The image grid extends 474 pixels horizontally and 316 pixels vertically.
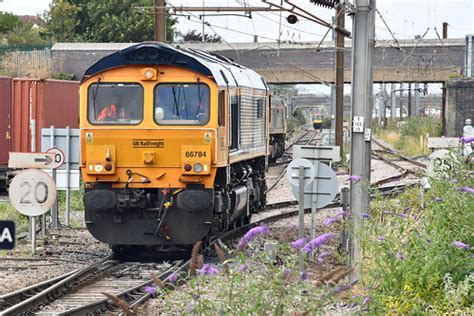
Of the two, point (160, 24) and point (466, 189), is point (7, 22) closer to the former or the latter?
point (160, 24)

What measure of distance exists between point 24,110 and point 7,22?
44051 mm

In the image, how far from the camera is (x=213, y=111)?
49.3ft

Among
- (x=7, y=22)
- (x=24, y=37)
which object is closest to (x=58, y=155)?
(x=24, y=37)

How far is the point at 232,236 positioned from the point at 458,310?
10039mm

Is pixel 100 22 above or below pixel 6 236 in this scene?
above

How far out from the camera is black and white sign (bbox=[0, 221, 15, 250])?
619 centimetres

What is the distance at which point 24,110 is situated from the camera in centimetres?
2672

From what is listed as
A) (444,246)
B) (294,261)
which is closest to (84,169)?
(444,246)

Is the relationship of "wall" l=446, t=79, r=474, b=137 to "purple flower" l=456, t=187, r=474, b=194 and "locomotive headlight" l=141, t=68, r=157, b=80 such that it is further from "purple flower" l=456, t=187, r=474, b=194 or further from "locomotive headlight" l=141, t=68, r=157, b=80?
"purple flower" l=456, t=187, r=474, b=194

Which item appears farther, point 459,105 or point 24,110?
point 459,105

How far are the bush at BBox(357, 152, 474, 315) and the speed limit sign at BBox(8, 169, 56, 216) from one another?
613cm

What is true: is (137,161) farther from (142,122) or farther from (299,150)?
(299,150)

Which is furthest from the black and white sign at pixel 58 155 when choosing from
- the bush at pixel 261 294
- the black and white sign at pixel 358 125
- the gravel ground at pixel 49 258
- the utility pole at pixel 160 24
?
the bush at pixel 261 294

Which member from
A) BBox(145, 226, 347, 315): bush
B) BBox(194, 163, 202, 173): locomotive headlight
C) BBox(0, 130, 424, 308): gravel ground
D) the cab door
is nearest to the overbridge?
BBox(0, 130, 424, 308): gravel ground
